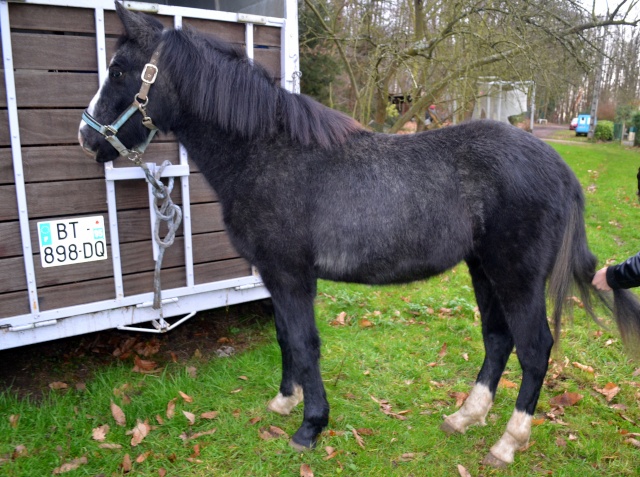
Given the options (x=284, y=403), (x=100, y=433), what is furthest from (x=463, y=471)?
(x=100, y=433)

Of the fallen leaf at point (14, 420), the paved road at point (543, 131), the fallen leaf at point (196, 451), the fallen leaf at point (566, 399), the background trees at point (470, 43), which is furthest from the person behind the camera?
the paved road at point (543, 131)

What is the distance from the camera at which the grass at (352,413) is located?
2982 mm

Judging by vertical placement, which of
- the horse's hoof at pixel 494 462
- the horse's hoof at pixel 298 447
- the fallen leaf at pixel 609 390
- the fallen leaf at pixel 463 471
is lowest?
the fallen leaf at pixel 463 471

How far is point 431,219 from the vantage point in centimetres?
281

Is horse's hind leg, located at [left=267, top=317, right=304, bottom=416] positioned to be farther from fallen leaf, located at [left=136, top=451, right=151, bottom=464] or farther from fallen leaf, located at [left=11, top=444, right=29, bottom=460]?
fallen leaf, located at [left=11, top=444, right=29, bottom=460]

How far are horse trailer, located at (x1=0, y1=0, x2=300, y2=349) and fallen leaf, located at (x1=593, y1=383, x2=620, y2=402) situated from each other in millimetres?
3083

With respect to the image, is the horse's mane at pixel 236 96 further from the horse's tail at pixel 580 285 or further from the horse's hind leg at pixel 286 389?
the horse's tail at pixel 580 285

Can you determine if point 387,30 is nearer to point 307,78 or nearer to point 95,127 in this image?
point 307,78

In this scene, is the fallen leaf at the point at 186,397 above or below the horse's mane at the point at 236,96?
below

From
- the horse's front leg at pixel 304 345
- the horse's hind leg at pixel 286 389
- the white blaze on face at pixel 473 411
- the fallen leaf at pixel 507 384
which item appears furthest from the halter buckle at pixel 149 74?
the fallen leaf at pixel 507 384

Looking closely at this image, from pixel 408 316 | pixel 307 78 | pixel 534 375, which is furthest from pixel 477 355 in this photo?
pixel 307 78

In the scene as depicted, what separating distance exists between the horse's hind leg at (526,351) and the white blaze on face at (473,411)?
0.29 m

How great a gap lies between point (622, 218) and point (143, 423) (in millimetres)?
9446

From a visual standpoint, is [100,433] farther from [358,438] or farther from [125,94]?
[125,94]
